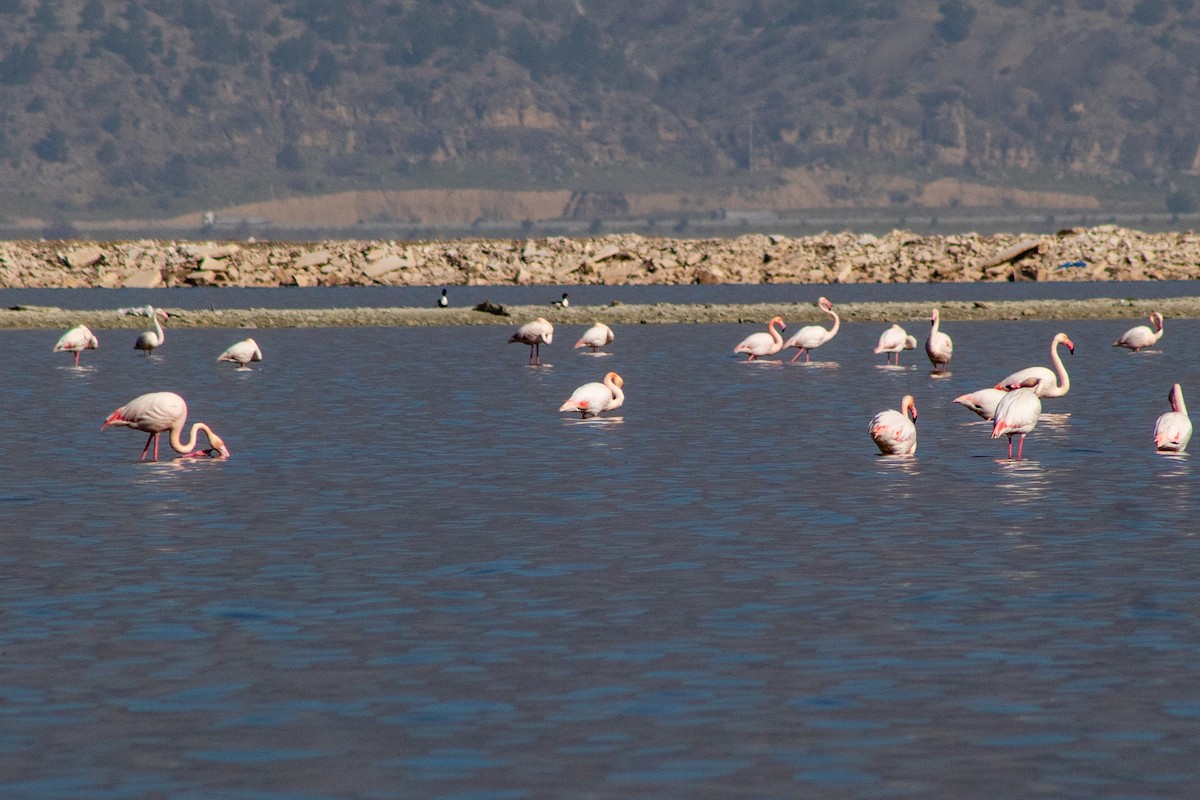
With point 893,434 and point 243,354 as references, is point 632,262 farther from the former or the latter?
point 893,434

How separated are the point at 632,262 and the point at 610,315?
3814cm

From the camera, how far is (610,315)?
66.6m

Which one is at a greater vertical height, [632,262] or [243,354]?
[632,262]

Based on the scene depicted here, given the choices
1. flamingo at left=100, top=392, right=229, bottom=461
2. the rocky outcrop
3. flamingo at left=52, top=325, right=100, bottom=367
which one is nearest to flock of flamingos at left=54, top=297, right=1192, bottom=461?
flamingo at left=100, top=392, right=229, bottom=461

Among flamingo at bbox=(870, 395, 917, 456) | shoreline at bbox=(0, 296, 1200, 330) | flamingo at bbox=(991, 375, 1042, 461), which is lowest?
shoreline at bbox=(0, 296, 1200, 330)

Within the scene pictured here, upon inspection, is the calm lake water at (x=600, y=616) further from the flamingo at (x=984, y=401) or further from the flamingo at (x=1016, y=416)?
the flamingo at (x=984, y=401)

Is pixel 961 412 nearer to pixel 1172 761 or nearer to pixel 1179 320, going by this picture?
pixel 1172 761

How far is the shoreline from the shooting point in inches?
2559

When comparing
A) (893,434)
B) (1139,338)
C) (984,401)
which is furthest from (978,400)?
(1139,338)

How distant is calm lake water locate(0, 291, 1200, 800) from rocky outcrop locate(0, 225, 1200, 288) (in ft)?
244

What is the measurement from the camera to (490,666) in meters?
12.6

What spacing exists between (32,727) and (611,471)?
12.7 metres

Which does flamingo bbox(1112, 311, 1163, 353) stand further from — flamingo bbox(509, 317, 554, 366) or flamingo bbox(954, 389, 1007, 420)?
flamingo bbox(954, 389, 1007, 420)

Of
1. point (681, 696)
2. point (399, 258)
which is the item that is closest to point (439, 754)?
point (681, 696)
